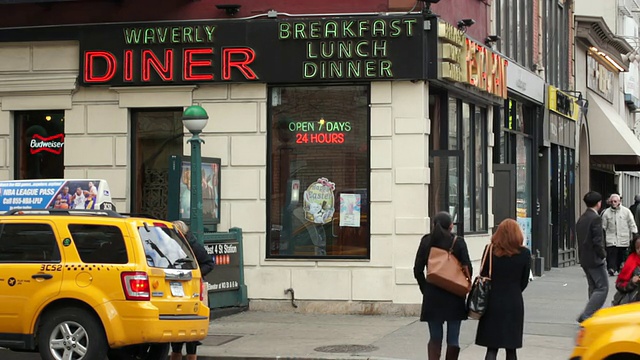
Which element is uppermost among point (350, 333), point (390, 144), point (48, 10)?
point (48, 10)

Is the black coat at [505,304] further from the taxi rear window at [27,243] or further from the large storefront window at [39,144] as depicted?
the large storefront window at [39,144]

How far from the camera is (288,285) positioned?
18.0 metres

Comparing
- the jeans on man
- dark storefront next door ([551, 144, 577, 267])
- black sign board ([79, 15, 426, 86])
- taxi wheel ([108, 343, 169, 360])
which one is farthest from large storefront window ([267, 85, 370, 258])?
dark storefront next door ([551, 144, 577, 267])

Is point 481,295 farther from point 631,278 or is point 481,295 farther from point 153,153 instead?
point 153,153

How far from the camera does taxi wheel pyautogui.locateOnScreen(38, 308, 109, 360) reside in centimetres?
→ 1201

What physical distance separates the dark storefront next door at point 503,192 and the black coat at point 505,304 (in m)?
10.7

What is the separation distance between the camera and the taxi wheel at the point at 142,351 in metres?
13.0

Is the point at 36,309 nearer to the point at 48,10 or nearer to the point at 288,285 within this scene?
the point at 288,285

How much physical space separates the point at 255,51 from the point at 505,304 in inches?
320

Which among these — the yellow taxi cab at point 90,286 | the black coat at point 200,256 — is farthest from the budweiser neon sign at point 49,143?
the yellow taxi cab at point 90,286

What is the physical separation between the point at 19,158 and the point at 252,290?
478 centimetres

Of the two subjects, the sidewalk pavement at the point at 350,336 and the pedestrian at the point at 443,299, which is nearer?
the pedestrian at the point at 443,299

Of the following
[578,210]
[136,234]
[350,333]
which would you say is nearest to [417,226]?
[350,333]

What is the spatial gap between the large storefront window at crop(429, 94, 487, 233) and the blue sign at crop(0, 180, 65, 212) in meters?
6.17
